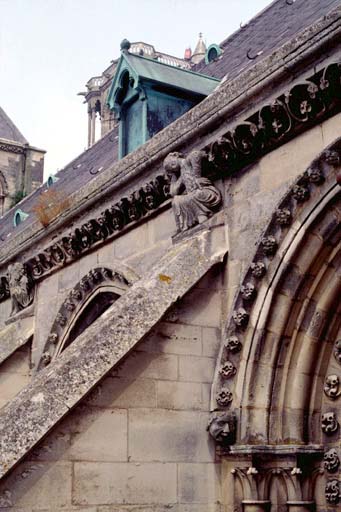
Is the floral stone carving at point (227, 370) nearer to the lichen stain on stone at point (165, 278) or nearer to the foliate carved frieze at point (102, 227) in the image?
the lichen stain on stone at point (165, 278)

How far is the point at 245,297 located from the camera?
5590 millimetres

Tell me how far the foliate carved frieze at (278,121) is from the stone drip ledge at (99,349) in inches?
23.2

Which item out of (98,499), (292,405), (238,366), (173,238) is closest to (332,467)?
(292,405)

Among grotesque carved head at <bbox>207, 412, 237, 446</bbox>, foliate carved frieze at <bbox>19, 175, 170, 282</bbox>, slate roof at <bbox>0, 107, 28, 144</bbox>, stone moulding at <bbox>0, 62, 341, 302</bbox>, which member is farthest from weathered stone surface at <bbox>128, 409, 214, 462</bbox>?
slate roof at <bbox>0, 107, 28, 144</bbox>

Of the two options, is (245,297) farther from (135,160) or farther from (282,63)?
(135,160)

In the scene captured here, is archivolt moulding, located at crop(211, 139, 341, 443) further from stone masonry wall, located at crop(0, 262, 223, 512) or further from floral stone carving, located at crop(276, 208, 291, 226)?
stone masonry wall, located at crop(0, 262, 223, 512)

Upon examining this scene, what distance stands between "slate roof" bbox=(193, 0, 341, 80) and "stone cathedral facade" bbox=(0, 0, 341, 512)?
2059mm

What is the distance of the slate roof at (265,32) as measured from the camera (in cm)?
790

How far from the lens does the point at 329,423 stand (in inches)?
203

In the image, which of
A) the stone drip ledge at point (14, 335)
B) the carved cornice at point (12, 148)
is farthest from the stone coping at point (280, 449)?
the carved cornice at point (12, 148)

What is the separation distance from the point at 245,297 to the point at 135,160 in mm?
2312

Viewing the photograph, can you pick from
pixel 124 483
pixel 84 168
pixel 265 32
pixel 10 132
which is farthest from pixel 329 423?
pixel 10 132

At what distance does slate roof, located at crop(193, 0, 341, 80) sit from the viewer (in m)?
7.90

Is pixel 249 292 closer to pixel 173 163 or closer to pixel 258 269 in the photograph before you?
pixel 258 269
